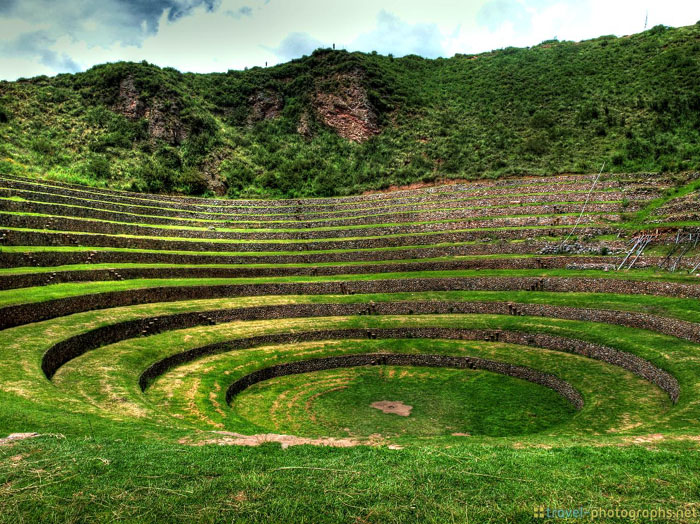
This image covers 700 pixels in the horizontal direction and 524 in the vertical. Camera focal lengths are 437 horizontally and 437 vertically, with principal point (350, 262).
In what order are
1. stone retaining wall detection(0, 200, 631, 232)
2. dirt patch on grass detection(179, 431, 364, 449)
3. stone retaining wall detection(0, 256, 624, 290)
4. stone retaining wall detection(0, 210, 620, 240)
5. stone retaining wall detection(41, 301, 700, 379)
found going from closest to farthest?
dirt patch on grass detection(179, 431, 364, 449)
stone retaining wall detection(41, 301, 700, 379)
stone retaining wall detection(0, 256, 624, 290)
stone retaining wall detection(0, 210, 620, 240)
stone retaining wall detection(0, 200, 631, 232)

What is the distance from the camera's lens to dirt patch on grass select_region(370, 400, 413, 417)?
15273 mm

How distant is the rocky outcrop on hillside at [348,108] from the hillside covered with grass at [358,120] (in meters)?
0.22

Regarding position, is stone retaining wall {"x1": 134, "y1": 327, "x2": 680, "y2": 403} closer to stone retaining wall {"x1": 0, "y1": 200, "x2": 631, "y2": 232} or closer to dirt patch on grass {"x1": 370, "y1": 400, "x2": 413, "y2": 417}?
dirt patch on grass {"x1": 370, "y1": 400, "x2": 413, "y2": 417}

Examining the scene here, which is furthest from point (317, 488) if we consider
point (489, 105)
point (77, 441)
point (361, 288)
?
point (489, 105)

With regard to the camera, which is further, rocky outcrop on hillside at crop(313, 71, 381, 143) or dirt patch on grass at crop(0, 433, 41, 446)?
rocky outcrop on hillside at crop(313, 71, 381, 143)

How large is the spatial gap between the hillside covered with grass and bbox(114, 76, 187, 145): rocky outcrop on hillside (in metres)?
0.19

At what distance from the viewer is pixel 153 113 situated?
198ft

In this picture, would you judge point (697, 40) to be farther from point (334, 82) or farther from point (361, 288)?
point (361, 288)

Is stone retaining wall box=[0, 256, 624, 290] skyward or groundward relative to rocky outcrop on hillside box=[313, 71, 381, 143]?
groundward

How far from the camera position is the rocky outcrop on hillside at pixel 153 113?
5969 cm

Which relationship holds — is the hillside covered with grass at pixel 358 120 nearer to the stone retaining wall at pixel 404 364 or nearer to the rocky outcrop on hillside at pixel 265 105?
the rocky outcrop on hillside at pixel 265 105

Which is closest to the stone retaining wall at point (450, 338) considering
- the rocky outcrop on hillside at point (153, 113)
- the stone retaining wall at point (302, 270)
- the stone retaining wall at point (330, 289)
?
the stone retaining wall at point (330, 289)

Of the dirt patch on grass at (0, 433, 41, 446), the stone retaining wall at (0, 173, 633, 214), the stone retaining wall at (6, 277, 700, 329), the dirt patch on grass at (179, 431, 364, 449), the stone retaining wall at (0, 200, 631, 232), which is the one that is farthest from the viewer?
the stone retaining wall at (0, 173, 633, 214)

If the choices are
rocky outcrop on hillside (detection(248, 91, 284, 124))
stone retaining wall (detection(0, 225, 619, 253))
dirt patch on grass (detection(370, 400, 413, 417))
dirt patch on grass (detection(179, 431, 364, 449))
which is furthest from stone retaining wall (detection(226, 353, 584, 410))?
rocky outcrop on hillside (detection(248, 91, 284, 124))
